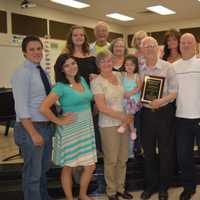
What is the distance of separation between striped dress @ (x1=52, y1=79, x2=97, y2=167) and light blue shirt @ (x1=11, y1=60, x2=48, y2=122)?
250 mm

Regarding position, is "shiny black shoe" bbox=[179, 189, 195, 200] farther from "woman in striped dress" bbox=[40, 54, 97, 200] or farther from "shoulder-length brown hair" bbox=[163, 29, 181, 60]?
"shoulder-length brown hair" bbox=[163, 29, 181, 60]

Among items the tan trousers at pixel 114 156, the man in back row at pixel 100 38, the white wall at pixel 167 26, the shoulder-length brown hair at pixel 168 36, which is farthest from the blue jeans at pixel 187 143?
the white wall at pixel 167 26

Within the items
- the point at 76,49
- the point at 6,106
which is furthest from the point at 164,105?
the point at 6,106

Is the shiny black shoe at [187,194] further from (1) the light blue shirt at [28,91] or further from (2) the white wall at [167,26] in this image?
(2) the white wall at [167,26]

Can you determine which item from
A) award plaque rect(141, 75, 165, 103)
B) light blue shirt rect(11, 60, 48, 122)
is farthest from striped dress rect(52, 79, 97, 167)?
award plaque rect(141, 75, 165, 103)

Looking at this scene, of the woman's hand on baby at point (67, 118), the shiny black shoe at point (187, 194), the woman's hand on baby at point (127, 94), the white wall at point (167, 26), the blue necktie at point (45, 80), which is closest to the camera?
the blue necktie at point (45, 80)

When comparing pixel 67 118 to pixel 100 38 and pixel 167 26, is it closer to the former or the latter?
pixel 100 38

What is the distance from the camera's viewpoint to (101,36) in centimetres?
358

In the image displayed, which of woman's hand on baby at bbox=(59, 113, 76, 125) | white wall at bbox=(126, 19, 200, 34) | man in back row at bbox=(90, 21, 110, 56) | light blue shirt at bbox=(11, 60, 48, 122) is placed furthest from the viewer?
white wall at bbox=(126, 19, 200, 34)

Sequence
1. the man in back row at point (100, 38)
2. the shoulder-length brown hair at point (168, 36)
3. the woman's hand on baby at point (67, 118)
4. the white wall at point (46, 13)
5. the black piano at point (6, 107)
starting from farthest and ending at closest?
the white wall at point (46, 13) → the black piano at point (6, 107) → the man in back row at point (100, 38) → the shoulder-length brown hair at point (168, 36) → the woman's hand on baby at point (67, 118)

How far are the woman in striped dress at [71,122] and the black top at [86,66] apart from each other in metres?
0.24

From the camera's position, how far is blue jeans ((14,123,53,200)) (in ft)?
8.14

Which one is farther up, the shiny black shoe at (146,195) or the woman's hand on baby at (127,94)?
the woman's hand on baby at (127,94)

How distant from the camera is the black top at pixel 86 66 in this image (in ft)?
10.2
